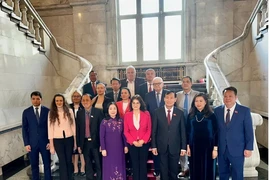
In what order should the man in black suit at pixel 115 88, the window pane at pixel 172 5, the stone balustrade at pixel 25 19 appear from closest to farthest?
the man in black suit at pixel 115 88 → the stone balustrade at pixel 25 19 → the window pane at pixel 172 5

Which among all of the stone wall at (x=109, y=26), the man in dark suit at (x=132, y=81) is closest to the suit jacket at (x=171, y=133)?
the man in dark suit at (x=132, y=81)

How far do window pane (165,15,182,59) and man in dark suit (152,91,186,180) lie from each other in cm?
547

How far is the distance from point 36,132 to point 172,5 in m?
6.83

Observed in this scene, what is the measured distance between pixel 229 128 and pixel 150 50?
19.4 ft

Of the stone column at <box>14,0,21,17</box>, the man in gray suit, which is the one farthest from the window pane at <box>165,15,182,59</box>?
the stone column at <box>14,0,21,17</box>

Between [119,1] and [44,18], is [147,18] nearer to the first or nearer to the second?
[119,1]

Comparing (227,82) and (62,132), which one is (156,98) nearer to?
(62,132)

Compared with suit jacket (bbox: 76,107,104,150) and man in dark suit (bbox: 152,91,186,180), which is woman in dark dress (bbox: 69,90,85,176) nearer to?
suit jacket (bbox: 76,107,104,150)

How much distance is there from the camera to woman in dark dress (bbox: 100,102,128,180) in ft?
9.13

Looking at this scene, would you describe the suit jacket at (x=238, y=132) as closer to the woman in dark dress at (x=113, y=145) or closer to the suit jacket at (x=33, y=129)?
the woman in dark dress at (x=113, y=145)

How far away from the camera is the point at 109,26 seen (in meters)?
7.69

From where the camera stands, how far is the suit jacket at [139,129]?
107 inches

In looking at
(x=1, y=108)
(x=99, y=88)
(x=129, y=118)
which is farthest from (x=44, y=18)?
(x=129, y=118)

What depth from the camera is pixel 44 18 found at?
7938 mm
